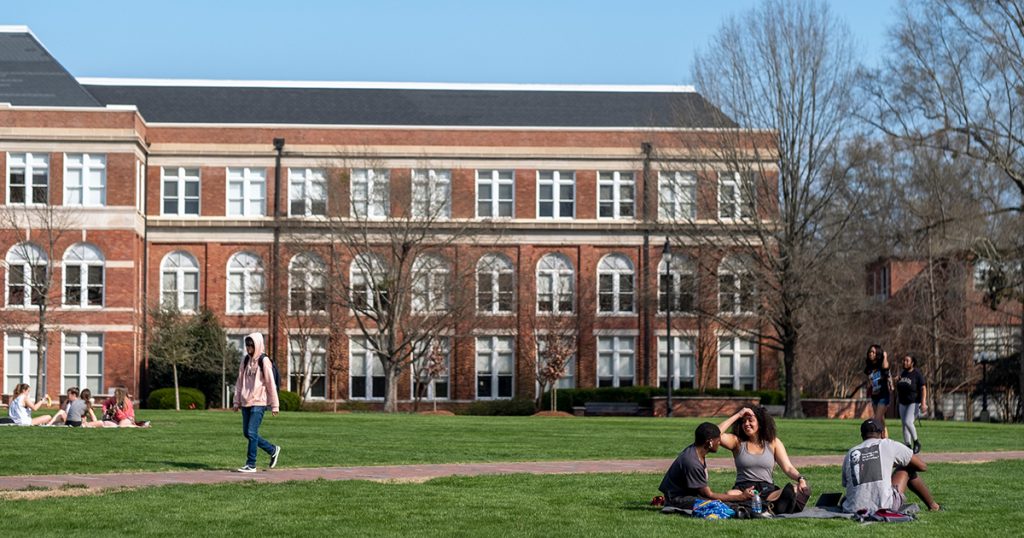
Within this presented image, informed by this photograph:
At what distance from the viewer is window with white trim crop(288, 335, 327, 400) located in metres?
59.6

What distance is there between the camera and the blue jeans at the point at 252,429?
19.0 meters

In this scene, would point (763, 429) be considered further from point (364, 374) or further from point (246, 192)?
point (246, 192)

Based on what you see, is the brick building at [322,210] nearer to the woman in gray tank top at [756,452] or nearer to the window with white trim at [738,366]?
the window with white trim at [738,366]

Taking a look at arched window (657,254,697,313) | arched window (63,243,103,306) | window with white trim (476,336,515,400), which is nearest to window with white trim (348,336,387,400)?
window with white trim (476,336,515,400)

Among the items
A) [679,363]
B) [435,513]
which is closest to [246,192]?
[679,363]

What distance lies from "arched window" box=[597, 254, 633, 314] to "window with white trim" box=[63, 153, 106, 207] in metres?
21.1

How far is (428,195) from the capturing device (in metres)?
55.0

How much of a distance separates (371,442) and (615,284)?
125ft

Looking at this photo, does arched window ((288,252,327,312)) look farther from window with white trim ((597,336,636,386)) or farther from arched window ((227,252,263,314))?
window with white trim ((597,336,636,386))

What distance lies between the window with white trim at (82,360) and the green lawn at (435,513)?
1684 inches

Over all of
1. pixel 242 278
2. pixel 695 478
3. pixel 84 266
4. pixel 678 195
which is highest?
pixel 678 195

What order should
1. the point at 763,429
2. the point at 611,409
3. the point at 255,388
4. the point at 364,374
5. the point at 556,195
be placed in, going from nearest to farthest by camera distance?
the point at 763,429 < the point at 255,388 < the point at 611,409 < the point at 364,374 < the point at 556,195

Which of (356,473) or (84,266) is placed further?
(84,266)

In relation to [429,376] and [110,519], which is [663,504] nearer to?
[110,519]
